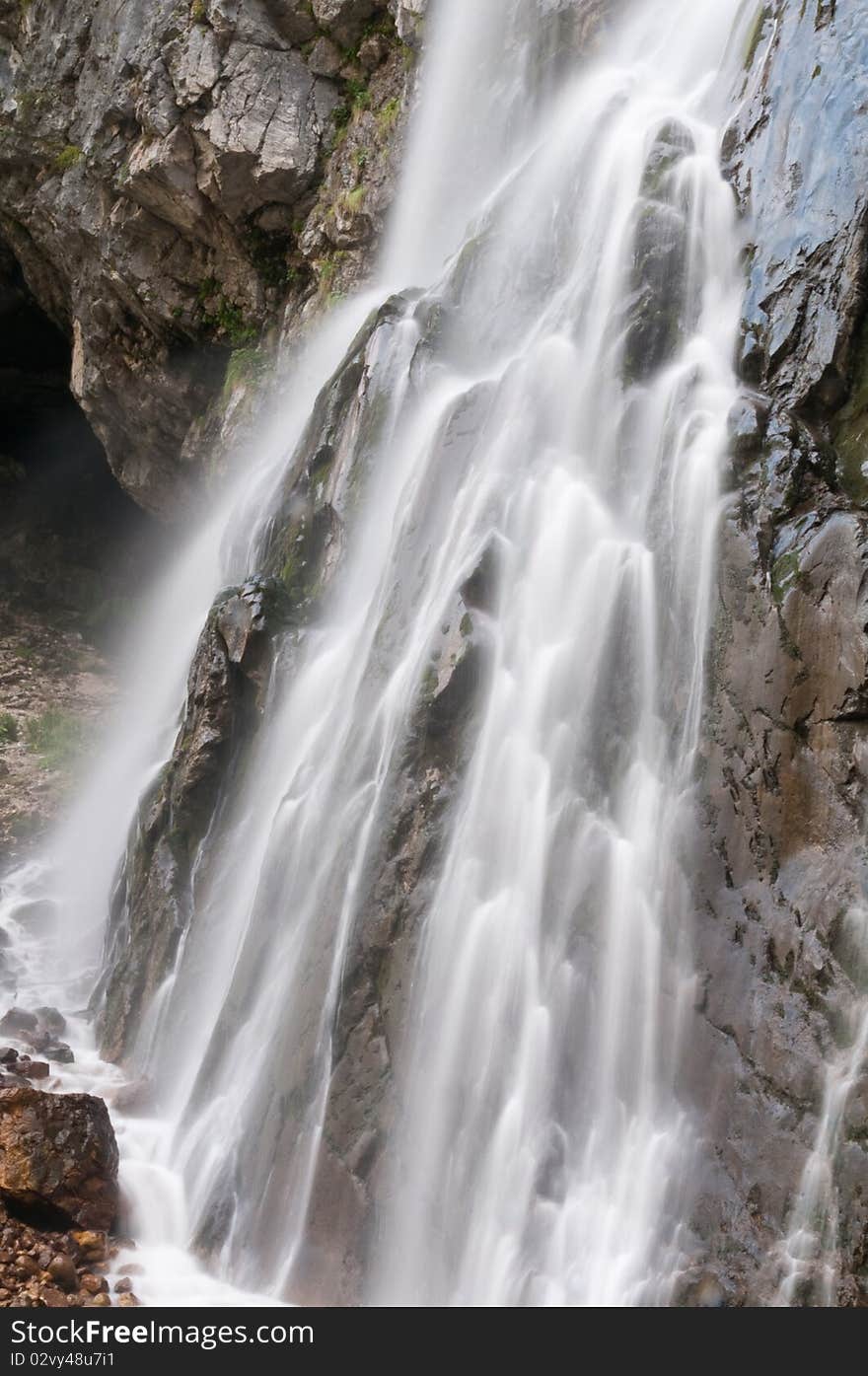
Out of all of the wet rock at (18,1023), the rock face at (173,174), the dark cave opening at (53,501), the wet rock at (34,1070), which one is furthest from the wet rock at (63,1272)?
the dark cave opening at (53,501)

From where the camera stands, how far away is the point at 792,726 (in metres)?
5.75

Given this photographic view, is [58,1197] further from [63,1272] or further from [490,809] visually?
[490,809]

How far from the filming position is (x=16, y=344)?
2228cm

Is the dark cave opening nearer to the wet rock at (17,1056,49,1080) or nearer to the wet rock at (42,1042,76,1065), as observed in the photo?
the wet rock at (42,1042,76,1065)

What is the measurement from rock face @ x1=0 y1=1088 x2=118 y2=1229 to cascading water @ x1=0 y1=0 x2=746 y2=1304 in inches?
13.9

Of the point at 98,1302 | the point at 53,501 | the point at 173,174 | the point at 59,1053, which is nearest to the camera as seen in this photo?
the point at 98,1302

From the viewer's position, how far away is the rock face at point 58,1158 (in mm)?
6480

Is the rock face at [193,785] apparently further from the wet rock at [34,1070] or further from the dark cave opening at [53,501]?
the dark cave opening at [53,501]

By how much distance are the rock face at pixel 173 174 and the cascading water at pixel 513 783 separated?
568 centimetres

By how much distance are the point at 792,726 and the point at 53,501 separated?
819 inches

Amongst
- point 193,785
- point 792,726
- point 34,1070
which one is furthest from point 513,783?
point 34,1070

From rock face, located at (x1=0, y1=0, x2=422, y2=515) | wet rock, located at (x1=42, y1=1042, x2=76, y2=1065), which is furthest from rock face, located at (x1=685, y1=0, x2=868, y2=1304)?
rock face, located at (x1=0, y1=0, x2=422, y2=515)

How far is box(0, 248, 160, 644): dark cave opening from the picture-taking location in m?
21.5

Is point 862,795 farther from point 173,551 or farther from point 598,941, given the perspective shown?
point 173,551
